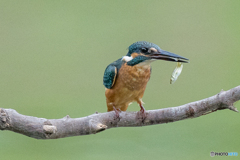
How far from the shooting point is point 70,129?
44.1 inches

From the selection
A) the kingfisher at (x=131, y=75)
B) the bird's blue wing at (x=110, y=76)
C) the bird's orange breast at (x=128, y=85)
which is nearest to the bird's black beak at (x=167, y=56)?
Result: the kingfisher at (x=131, y=75)

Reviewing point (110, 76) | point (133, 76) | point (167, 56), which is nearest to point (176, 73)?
point (167, 56)

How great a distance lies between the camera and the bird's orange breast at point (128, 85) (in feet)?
4.49

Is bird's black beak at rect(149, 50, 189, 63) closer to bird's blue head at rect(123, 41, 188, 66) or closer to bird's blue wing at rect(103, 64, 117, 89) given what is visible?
bird's blue head at rect(123, 41, 188, 66)

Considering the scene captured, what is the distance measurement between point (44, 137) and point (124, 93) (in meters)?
0.50

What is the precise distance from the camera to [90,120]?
1125mm

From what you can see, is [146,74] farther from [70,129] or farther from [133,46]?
[70,129]

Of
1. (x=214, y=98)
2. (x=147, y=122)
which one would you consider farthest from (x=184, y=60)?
(x=147, y=122)

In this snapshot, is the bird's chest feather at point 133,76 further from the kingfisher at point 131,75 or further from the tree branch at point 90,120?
the tree branch at point 90,120

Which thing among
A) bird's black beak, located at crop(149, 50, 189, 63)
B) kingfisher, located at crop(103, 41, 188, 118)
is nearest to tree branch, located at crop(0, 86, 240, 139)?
kingfisher, located at crop(103, 41, 188, 118)

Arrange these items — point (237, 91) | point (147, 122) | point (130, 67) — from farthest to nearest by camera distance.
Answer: point (130, 67) < point (147, 122) < point (237, 91)

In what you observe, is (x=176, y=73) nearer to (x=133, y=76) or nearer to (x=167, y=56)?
(x=167, y=56)

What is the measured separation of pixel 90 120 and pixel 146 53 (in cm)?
37

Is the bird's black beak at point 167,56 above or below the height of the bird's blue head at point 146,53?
below
